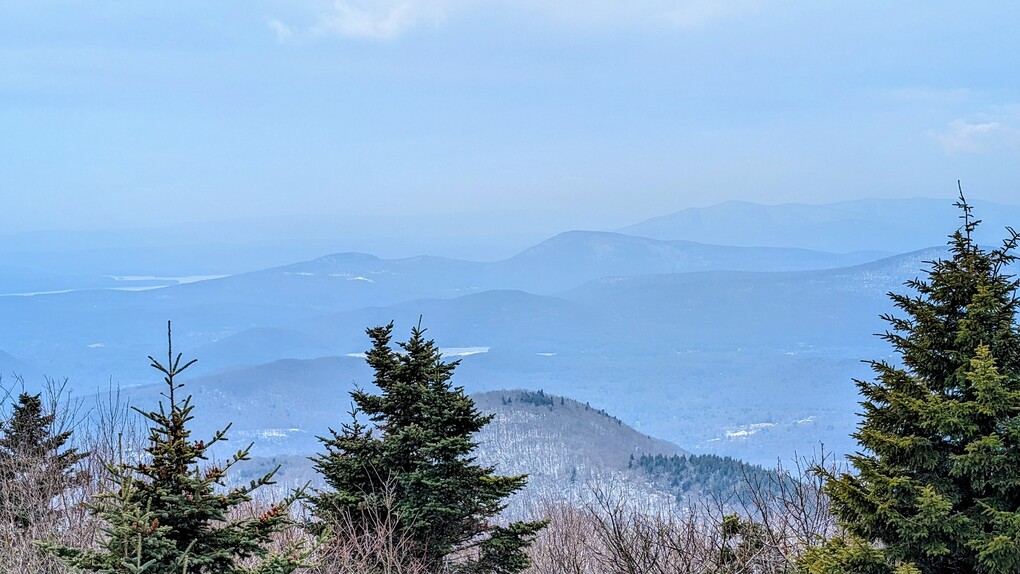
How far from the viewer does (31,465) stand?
49.4ft

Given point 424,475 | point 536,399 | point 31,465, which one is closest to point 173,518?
point 424,475

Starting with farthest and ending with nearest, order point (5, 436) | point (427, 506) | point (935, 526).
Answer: point (5, 436), point (427, 506), point (935, 526)

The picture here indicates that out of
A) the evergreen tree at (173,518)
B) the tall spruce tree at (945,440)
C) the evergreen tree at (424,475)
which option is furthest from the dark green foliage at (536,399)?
the evergreen tree at (173,518)

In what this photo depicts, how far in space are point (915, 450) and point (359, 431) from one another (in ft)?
28.6

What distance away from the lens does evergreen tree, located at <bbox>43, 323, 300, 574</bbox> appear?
16.0 ft

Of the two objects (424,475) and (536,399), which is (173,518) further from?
(536,399)

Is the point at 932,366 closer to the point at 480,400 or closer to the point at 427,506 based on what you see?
the point at 427,506

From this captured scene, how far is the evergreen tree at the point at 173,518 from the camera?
4.89 meters

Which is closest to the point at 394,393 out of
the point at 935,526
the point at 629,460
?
the point at 935,526

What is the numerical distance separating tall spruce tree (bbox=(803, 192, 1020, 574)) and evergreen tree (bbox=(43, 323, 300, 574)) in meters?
4.36

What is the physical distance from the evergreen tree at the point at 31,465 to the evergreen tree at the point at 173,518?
9563 millimetres

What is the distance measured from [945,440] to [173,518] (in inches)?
224

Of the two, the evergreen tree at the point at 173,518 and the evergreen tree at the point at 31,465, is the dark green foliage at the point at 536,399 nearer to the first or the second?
the evergreen tree at the point at 31,465

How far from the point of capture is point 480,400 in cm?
16262
